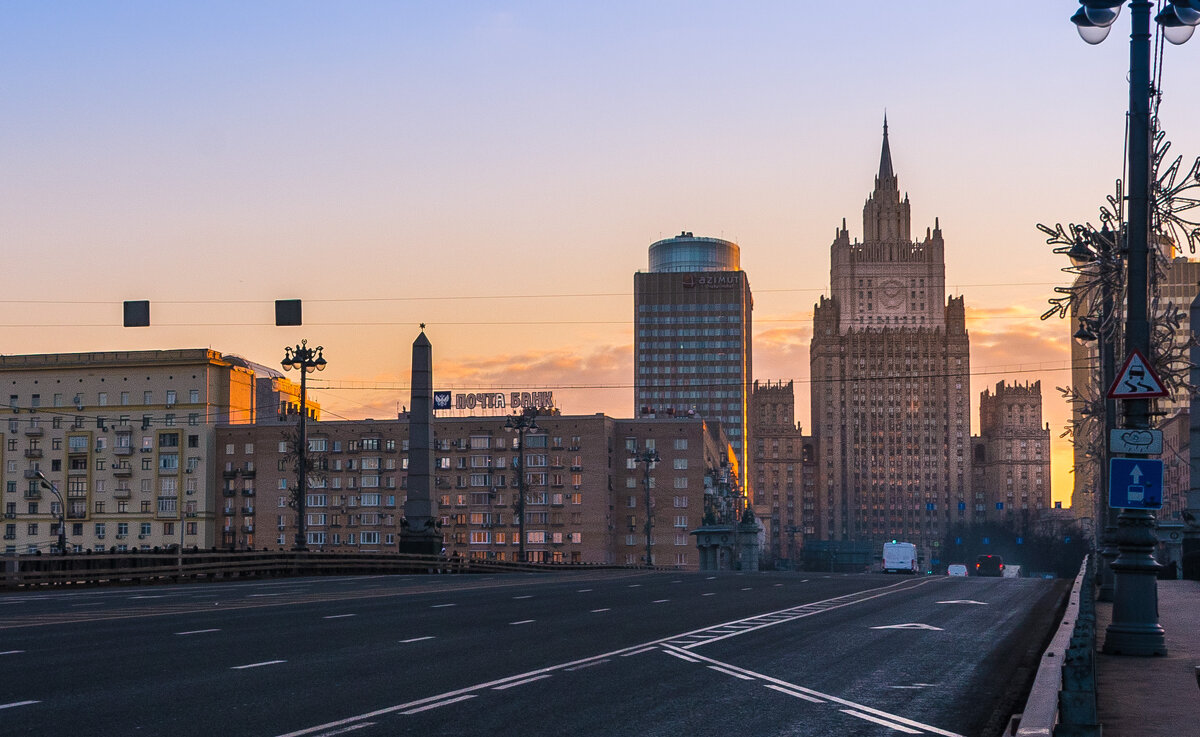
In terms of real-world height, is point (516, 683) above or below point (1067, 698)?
below

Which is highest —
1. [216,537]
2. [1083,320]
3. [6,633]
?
[1083,320]

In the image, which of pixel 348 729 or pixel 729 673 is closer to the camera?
pixel 348 729

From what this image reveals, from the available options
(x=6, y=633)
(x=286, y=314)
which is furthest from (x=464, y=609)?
(x=286, y=314)

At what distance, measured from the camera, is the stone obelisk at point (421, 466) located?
58.9m

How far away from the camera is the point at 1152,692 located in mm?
13320

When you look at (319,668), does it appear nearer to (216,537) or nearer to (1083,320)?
(1083,320)

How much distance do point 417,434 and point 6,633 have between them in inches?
1530

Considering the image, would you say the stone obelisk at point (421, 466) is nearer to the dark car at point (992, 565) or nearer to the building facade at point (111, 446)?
the building facade at point (111, 446)

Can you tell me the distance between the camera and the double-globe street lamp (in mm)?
16641

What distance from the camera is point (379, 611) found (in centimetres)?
2622

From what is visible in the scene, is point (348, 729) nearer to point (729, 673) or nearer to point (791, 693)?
point (791, 693)

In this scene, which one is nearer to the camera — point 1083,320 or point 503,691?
point 503,691

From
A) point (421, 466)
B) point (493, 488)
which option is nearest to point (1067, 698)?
point (421, 466)

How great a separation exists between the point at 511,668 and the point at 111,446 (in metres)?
153
